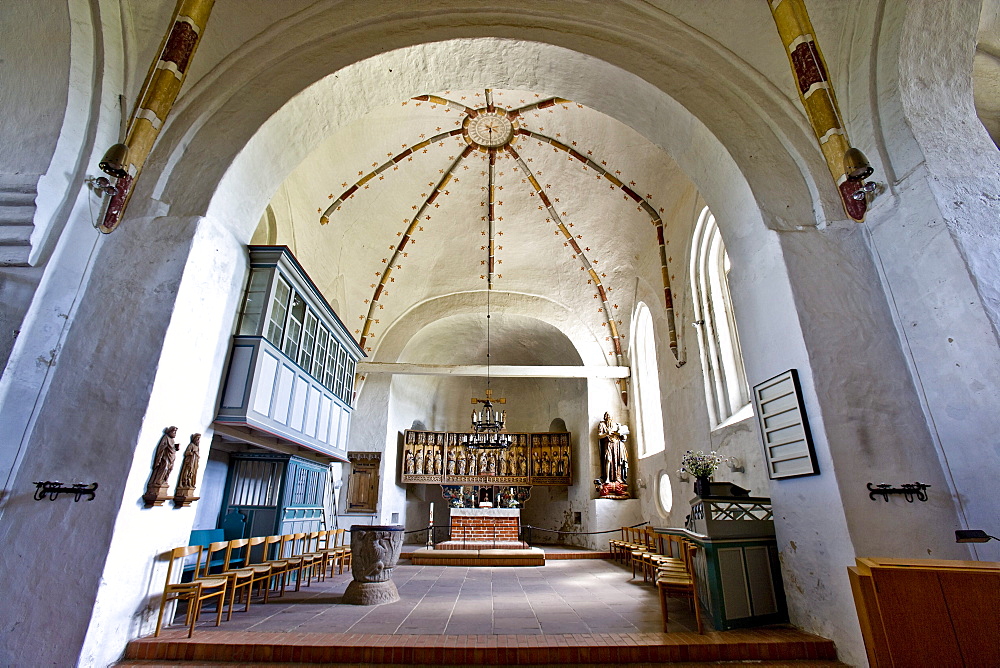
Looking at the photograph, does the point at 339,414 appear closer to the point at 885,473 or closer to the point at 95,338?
the point at 95,338

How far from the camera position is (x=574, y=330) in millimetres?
14016

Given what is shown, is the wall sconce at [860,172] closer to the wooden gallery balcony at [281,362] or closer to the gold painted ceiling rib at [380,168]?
the wooden gallery balcony at [281,362]

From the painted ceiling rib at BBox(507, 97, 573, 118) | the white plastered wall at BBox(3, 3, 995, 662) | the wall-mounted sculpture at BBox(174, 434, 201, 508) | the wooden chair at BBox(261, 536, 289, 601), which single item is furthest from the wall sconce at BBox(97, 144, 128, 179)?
the painted ceiling rib at BBox(507, 97, 573, 118)

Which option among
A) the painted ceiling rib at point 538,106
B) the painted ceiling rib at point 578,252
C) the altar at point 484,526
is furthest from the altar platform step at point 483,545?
the painted ceiling rib at point 538,106

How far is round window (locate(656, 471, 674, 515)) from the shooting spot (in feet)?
35.2

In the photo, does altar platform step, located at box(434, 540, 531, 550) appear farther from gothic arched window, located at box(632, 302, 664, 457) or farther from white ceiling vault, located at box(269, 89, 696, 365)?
white ceiling vault, located at box(269, 89, 696, 365)

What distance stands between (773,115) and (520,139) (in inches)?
255

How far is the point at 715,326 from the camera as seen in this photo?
852cm

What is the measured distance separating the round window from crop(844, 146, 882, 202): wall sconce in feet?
23.5

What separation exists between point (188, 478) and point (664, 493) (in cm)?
932

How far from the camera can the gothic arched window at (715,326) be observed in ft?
26.5

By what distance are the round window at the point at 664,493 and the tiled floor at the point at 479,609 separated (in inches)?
120

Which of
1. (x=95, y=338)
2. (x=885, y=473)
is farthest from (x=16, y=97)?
(x=885, y=473)

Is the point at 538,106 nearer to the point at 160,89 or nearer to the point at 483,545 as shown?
the point at 160,89
